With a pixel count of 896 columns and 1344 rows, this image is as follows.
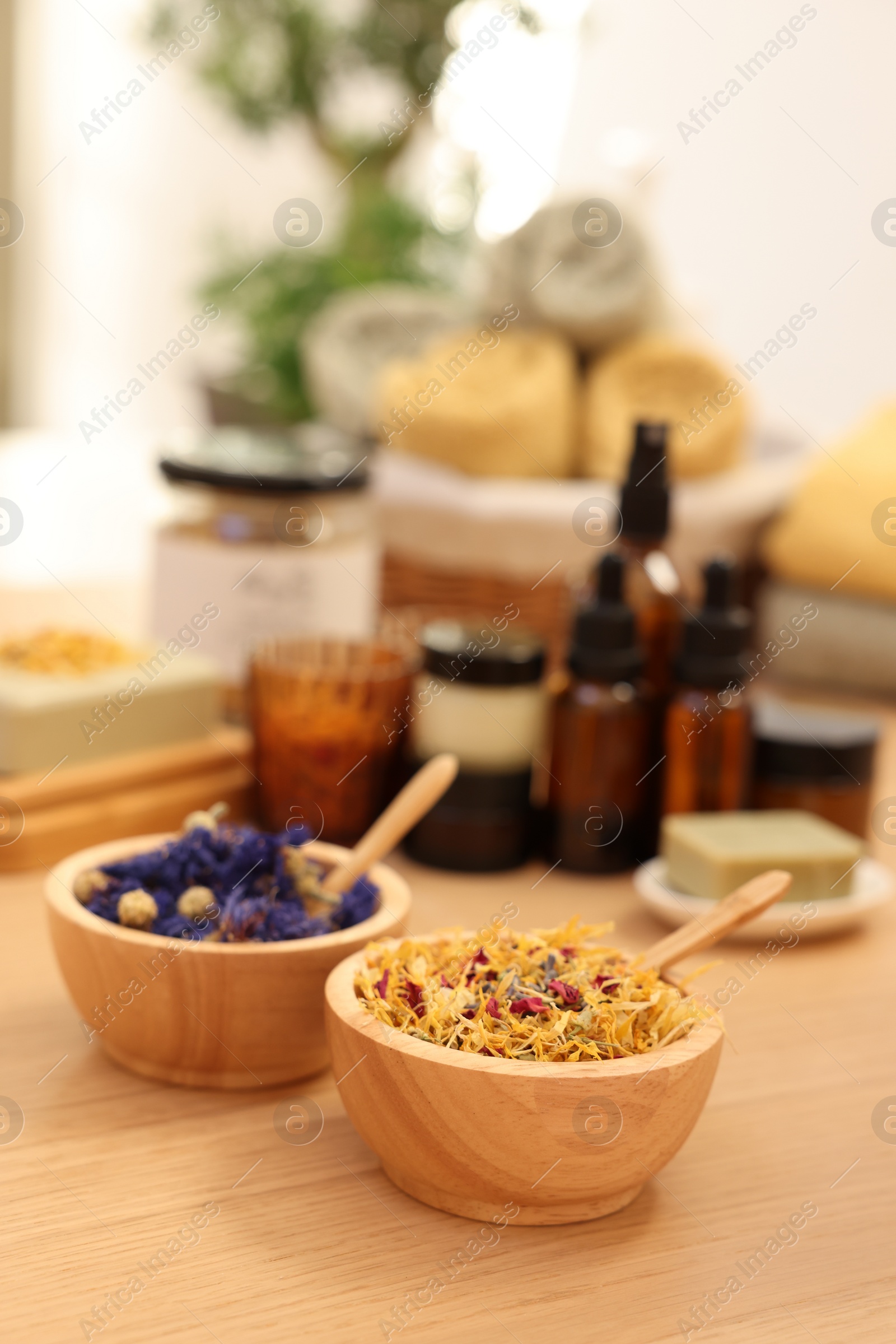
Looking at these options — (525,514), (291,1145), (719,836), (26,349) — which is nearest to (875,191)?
(525,514)

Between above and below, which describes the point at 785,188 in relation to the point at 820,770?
above

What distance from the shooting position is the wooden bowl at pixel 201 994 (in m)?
0.53

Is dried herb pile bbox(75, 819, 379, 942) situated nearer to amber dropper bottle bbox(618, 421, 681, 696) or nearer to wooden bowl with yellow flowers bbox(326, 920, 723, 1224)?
wooden bowl with yellow flowers bbox(326, 920, 723, 1224)

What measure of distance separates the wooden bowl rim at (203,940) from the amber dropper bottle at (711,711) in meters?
0.26

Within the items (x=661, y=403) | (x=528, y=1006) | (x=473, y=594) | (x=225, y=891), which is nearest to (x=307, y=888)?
(x=225, y=891)

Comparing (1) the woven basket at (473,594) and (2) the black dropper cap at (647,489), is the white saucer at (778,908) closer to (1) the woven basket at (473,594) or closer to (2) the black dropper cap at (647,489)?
(2) the black dropper cap at (647,489)

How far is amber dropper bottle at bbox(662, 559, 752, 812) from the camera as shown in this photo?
2.61ft

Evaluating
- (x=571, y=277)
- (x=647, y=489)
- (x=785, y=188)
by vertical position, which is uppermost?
→ (x=785, y=188)

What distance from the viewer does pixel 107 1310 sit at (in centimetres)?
43

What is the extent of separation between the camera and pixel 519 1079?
0.44 m

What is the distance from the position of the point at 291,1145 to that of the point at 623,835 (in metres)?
0.34

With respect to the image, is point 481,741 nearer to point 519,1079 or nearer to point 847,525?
point 519,1079

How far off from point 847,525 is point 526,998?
835 millimetres

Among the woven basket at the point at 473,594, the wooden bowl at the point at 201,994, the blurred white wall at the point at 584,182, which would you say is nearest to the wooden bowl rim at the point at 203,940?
the wooden bowl at the point at 201,994
